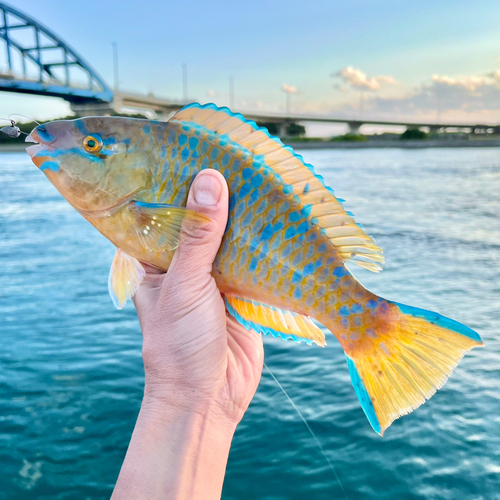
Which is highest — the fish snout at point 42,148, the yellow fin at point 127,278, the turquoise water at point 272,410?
the fish snout at point 42,148

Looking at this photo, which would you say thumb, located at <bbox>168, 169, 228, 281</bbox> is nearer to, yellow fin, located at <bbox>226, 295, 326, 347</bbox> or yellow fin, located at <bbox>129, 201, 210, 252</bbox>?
yellow fin, located at <bbox>129, 201, 210, 252</bbox>

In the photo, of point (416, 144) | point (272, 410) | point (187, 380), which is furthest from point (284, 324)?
point (416, 144)

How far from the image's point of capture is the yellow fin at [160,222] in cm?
225

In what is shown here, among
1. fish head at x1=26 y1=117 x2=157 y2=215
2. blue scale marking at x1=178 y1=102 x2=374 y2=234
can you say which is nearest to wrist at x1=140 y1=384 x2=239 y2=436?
fish head at x1=26 y1=117 x2=157 y2=215

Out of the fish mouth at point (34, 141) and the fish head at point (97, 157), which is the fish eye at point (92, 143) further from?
the fish mouth at point (34, 141)

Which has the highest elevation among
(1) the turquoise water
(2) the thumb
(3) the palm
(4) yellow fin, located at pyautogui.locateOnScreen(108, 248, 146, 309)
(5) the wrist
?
(2) the thumb

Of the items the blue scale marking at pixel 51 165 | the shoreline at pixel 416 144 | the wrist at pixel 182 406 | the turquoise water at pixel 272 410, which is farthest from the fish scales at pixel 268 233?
the shoreline at pixel 416 144

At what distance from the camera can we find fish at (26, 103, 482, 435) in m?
2.19

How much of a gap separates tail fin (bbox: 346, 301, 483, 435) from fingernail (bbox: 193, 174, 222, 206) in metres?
0.91

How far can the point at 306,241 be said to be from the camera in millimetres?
2244

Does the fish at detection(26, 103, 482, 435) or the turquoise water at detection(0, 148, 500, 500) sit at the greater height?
the fish at detection(26, 103, 482, 435)

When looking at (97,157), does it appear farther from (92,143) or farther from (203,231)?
(203,231)

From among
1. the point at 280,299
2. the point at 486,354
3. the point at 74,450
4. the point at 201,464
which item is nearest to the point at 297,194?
the point at 280,299

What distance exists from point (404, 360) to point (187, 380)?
43.7 inches
